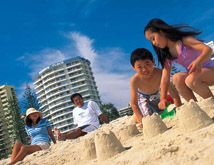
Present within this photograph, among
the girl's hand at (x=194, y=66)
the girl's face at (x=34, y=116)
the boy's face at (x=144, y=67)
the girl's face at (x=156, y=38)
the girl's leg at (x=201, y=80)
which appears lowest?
the girl's leg at (x=201, y=80)

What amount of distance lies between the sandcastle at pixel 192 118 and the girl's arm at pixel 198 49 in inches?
23.8

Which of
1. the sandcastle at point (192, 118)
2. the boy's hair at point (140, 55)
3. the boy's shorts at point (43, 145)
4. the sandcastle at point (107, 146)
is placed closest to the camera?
the sandcastle at point (192, 118)

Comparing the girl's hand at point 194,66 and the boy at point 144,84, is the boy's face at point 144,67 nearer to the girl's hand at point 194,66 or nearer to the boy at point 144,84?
the boy at point 144,84

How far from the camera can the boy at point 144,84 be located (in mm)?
5633

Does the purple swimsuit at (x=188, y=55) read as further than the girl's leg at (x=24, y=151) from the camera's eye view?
No

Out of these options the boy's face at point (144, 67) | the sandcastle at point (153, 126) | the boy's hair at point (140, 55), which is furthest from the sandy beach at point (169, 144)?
the boy's hair at point (140, 55)

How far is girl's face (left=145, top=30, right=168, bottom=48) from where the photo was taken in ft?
15.9

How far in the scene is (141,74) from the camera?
5.91m

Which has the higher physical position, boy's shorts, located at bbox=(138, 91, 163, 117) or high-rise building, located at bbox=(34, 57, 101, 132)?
high-rise building, located at bbox=(34, 57, 101, 132)

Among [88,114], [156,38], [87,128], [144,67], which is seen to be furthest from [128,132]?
[87,128]

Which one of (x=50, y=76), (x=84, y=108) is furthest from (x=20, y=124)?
(x=50, y=76)

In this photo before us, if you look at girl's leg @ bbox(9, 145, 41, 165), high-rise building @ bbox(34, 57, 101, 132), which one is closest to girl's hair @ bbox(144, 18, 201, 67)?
girl's leg @ bbox(9, 145, 41, 165)

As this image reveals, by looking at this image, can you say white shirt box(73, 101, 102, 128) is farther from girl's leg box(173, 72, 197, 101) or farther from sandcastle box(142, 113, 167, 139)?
sandcastle box(142, 113, 167, 139)

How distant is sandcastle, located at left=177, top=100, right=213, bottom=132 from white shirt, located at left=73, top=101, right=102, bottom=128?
5.47m
